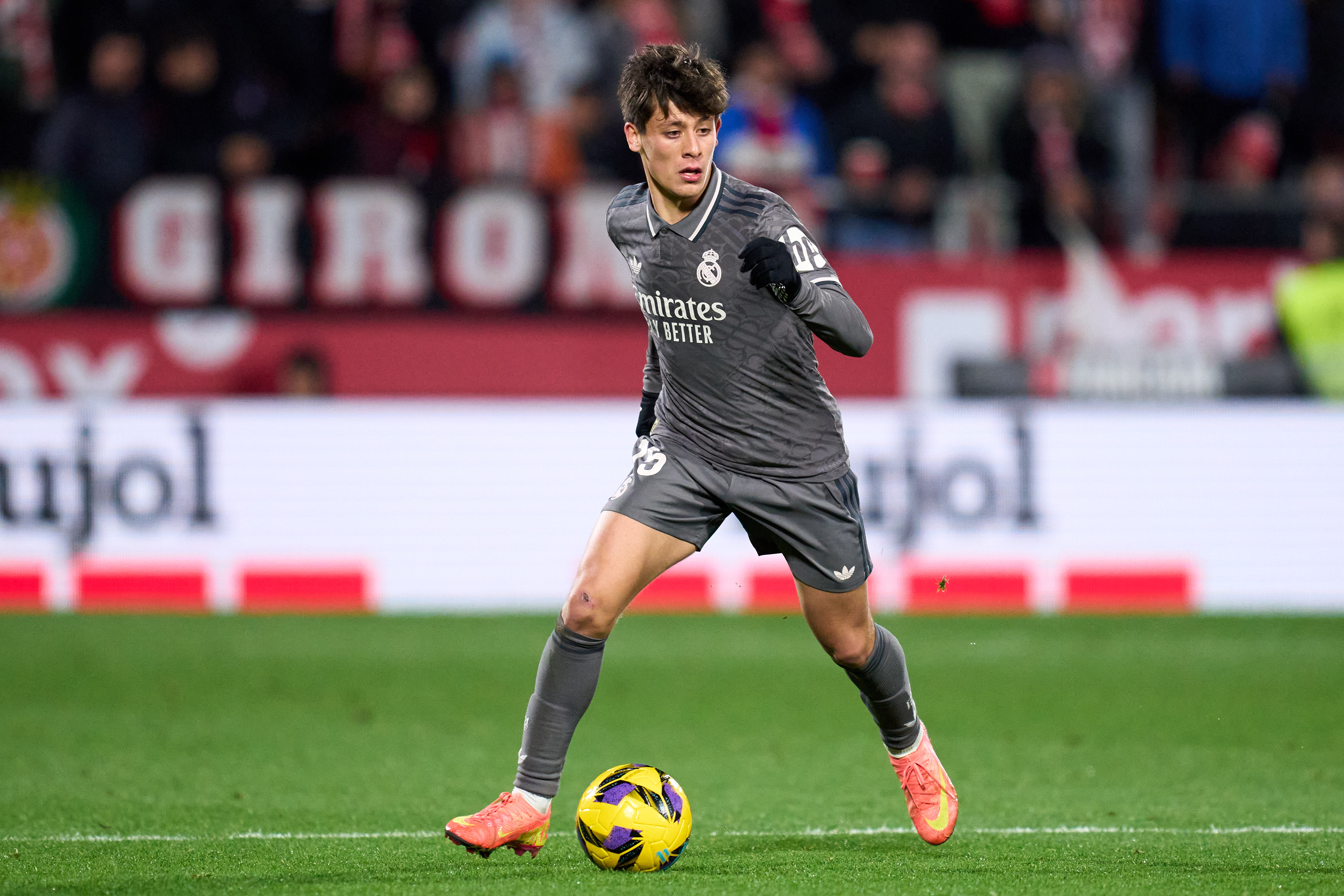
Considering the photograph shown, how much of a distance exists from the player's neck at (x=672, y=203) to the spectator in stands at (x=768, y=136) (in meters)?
7.00

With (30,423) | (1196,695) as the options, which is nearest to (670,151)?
(1196,695)

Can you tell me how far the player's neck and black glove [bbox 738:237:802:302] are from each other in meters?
0.31

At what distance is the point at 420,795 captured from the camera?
5.82 m

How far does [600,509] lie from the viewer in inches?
399

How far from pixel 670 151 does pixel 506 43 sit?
28.0 ft

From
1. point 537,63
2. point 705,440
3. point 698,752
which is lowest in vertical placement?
point 698,752

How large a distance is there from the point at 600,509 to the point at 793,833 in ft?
16.7

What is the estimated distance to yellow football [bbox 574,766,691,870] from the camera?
457cm

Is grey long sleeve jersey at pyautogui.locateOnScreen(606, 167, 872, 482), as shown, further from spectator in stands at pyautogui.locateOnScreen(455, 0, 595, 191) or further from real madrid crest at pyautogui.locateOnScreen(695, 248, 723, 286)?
spectator in stands at pyautogui.locateOnScreen(455, 0, 595, 191)

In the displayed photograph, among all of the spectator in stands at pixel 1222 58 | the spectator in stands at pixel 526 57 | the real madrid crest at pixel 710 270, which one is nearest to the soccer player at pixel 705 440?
the real madrid crest at pixel 710 270

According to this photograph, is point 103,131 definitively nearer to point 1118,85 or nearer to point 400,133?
point 400,133

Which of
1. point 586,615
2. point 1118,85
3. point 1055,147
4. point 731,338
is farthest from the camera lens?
point 1118,85

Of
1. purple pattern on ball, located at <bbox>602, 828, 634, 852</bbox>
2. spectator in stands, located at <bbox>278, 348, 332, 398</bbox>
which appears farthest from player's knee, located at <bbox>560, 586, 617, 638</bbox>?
spectator in stands, located at <bbox>278, 348, 332, 398</bbox>

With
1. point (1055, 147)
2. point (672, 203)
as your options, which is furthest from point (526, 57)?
point (672, 203)
